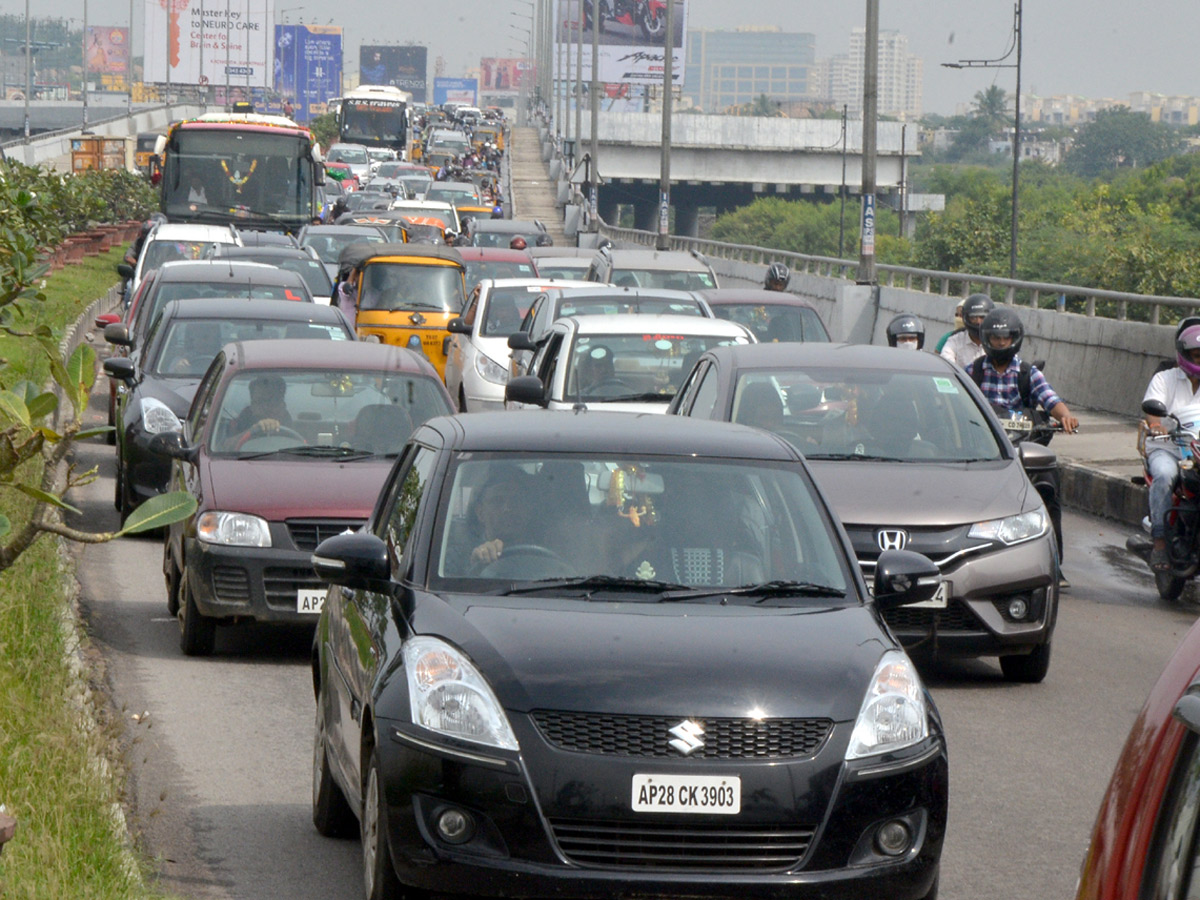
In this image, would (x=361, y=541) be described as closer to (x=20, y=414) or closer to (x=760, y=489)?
(x=760, y=489)

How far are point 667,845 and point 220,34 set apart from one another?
387ft

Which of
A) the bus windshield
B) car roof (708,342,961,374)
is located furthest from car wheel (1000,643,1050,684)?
the bus windshield

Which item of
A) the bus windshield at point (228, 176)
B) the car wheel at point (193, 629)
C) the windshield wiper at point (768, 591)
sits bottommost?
the car wheel at point (193, 629)

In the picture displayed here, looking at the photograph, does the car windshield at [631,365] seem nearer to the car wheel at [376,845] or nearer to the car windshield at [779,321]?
the car windshield at [779,321]

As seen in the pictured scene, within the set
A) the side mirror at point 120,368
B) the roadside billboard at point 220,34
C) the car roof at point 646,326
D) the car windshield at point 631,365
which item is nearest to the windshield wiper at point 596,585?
the side mirror at point 120,368

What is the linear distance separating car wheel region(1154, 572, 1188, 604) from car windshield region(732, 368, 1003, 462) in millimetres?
2592

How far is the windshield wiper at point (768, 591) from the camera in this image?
5699mm

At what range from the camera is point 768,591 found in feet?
18.9

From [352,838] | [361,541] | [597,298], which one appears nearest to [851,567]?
[361,541]

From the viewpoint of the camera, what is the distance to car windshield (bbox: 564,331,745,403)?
560 inches

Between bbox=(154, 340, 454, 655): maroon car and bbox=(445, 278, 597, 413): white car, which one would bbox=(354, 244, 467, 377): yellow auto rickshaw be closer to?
bbox=(445, 278, 597, 413): white car

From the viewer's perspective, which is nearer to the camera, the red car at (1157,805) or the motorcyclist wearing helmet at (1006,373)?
the red car at (1157,805)

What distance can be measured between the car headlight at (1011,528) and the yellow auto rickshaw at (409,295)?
15.5m

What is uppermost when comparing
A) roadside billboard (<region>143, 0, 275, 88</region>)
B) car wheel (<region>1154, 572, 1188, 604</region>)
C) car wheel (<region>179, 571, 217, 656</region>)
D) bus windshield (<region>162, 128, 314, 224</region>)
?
roadside billboard (<region>143, 0, 275, 88</region>)
